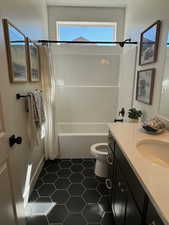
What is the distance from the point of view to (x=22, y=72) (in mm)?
1522

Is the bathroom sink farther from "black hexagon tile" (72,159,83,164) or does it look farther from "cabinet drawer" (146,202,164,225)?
"black hexagon tile" (72,159,83,164)

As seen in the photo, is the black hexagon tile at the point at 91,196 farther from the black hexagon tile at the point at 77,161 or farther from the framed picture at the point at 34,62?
the framed picture at the point at 34,62

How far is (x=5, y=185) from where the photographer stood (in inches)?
38.2

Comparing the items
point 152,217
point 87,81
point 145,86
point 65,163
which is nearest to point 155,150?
point 152,217

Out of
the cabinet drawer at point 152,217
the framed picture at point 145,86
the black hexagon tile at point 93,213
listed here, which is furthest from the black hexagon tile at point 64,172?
the cabinet drawer at point 152,217

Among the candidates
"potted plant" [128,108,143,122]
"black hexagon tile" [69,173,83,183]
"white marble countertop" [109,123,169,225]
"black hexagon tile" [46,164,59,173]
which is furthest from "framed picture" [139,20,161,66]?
"black hexagon tile" [46,164,59,173]

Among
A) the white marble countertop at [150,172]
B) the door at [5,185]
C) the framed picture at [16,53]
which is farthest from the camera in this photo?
the framed picture at [16,53]

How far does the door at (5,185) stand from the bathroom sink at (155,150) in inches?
38.0

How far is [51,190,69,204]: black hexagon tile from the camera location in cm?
172

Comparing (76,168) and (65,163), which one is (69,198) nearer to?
(76,168)

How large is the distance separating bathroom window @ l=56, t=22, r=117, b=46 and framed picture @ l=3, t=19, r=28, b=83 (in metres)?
1.49

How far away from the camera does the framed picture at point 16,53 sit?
3.97 feet

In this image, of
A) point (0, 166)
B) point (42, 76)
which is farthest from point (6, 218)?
point (42, 76)

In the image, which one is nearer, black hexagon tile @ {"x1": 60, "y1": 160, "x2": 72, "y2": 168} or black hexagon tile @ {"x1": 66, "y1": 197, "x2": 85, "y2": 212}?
black hexagon tile @ {"x1": 66, "y1": 197, "x2": 85, "y2": 212}
